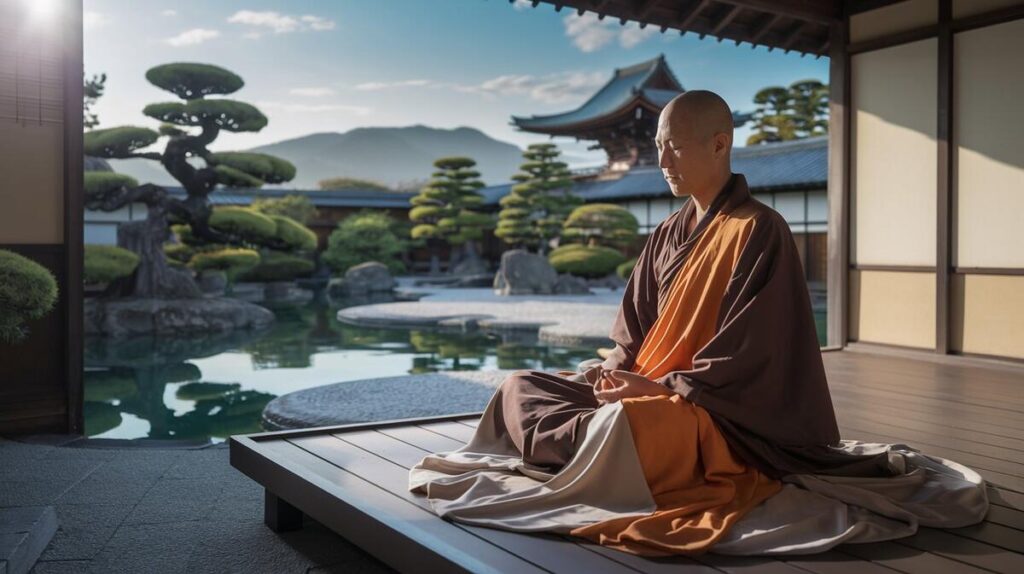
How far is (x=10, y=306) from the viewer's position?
3.51 meters

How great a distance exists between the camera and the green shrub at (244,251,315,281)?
56.4 feet

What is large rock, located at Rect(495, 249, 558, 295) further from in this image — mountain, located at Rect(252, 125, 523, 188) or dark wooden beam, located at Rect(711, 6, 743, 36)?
mountain, located at Rect(252, 125, 523, 188)

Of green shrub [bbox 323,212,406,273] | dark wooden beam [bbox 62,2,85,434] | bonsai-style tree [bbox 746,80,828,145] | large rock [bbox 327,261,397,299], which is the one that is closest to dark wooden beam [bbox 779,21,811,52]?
dark wooden beam [bbox 62,2,85,434]

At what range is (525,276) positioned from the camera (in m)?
16.0

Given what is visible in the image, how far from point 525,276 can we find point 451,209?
5322 millimetres

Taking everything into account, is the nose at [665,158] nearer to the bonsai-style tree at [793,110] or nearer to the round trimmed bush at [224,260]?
the round trimmed bush at [224,260]

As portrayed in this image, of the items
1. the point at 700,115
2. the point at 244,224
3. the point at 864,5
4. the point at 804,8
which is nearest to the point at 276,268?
the point at 244,224

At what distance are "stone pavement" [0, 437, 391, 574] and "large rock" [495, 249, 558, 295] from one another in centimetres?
1230

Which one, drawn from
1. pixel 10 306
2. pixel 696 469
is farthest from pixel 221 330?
pixel 696 469

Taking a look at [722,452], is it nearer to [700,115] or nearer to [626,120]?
[700,115]

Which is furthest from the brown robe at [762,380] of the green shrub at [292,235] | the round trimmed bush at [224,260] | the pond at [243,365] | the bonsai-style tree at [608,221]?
the bonsai-style tree at [608,221]

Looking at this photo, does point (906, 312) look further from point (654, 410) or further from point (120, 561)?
point (120, 561)

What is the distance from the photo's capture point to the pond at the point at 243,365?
20.6 feet

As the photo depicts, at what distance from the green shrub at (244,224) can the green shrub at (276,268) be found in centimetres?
488
